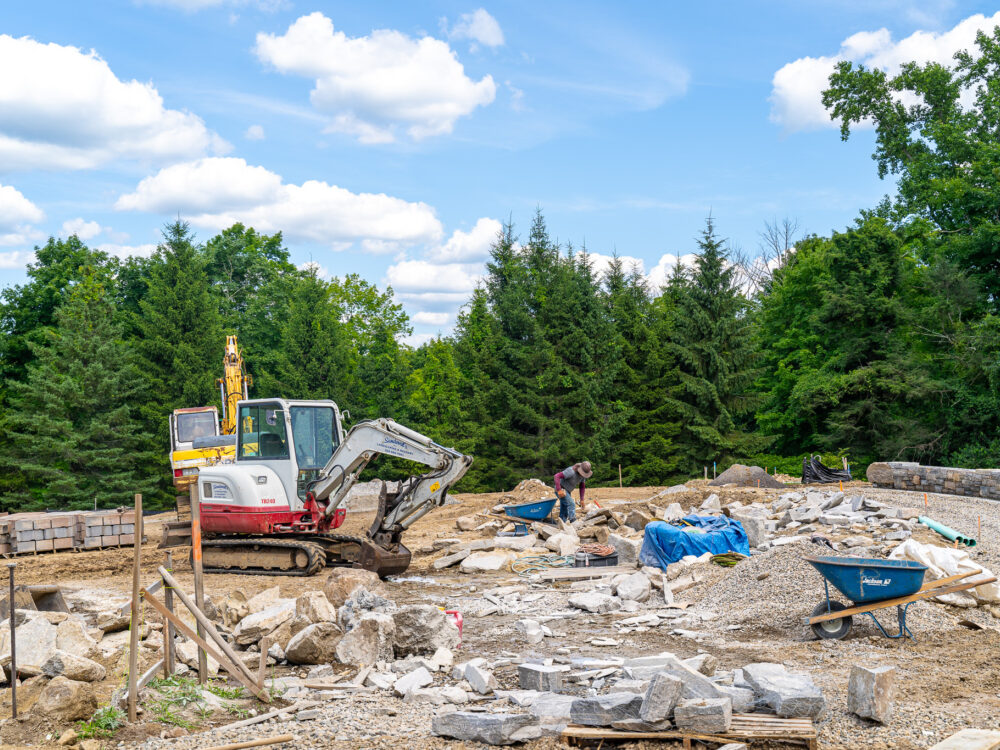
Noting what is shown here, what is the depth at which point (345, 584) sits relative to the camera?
983 cm

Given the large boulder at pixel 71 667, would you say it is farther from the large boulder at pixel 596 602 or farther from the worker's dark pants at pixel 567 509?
the worker's dark pants at pixel 567 509

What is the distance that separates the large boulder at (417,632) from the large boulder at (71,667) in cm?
258

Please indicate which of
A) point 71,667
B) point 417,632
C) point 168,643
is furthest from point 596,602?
point 71,667

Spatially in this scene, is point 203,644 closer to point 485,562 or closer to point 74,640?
point 74,640

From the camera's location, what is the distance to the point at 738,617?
960cm

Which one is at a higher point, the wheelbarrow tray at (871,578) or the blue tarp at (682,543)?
the wheelbarrow tray at (871,578)

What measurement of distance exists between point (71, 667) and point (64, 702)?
2.92ft

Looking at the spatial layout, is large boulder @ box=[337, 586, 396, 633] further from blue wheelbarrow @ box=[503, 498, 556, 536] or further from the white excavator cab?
blue wheelbarrow @ box=[503, 498, 556, 536]

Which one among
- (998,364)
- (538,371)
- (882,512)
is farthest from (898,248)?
(882,512)

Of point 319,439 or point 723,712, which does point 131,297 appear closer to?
point 319,439

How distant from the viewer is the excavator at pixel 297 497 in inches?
500

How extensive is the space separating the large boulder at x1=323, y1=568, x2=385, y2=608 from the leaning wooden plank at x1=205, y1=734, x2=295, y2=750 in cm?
342

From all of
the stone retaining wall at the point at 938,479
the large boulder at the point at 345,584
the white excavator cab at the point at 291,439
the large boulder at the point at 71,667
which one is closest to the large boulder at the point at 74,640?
the large boulder at the point at 71,667

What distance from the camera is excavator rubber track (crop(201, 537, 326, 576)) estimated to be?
504 inches
